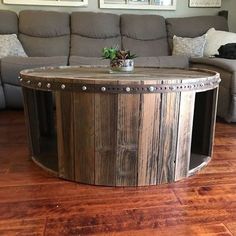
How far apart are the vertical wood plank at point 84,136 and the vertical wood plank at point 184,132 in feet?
1.36

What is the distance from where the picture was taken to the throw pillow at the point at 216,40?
10.2ft

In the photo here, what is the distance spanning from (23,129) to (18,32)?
1459mm

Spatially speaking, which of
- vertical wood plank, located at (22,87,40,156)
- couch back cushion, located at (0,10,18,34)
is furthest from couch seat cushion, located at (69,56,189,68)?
vertical wood plank, located at (22,87,40,156)

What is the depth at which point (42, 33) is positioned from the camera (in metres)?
3.28

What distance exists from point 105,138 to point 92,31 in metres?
2.25

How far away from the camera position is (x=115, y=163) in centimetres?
141

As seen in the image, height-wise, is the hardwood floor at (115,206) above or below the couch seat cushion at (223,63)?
below

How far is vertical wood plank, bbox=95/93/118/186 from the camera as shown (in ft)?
4.37

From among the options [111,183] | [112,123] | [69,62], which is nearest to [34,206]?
[111,183]

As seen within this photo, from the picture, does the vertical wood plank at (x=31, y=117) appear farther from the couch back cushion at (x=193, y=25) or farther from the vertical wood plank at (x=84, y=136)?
the couch back cushion at (x=193, y=25)

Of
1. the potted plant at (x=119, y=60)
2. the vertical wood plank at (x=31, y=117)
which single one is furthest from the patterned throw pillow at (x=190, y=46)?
the vertical wood plank at (x=31, y=117)

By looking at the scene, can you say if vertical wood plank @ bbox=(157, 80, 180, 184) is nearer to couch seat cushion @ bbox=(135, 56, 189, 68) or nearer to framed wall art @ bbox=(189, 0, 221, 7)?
couch seat cushion @ bbox=(135, 56, 189, 68)

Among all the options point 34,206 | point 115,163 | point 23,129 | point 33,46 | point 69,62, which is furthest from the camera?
point 33,46

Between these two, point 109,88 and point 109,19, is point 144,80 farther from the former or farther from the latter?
point 109,19
